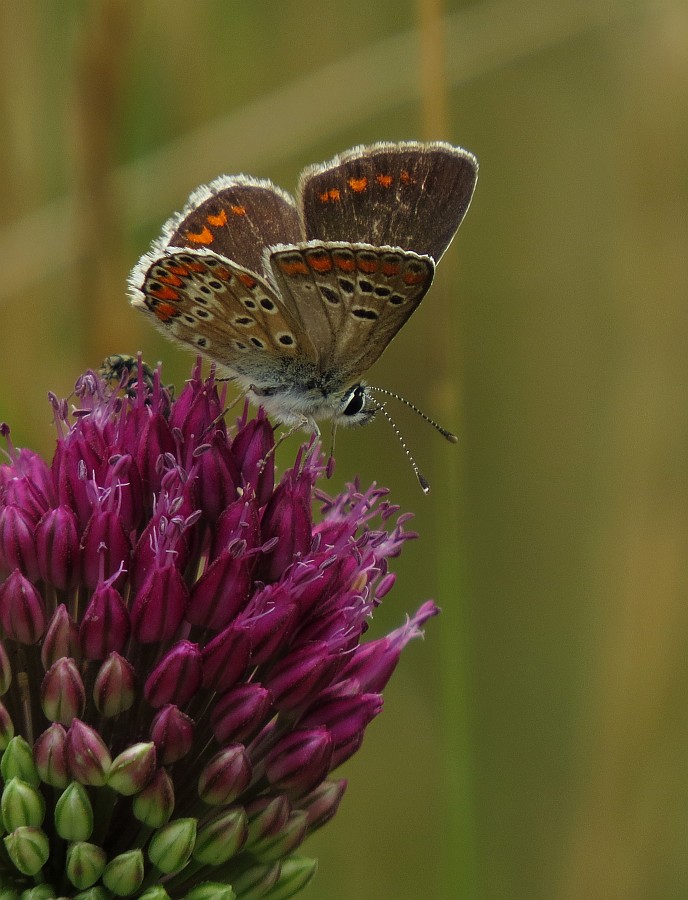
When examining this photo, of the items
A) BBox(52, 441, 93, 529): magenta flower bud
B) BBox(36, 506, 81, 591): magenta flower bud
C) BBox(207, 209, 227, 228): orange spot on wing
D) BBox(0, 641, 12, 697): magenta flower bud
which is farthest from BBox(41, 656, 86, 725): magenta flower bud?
BBox(207, 209, 227, 228): orange spot on wing

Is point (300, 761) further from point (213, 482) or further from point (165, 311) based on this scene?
point (165, 311)

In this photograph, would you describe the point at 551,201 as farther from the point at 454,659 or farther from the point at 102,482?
the point at 102,482

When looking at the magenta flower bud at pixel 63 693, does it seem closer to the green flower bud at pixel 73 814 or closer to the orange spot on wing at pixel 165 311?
the green flower bud at pixel 73 814

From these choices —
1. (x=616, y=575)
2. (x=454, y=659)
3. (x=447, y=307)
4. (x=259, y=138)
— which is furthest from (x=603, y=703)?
(x=259, y=138)

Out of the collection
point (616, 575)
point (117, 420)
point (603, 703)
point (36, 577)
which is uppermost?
point (117, 420)

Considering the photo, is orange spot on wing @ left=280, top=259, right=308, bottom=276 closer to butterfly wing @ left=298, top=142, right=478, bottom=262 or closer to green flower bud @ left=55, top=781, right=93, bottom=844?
butterfly wing @ left=298, top=142, right=478, bottom=262

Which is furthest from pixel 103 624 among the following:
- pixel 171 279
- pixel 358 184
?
pixel 358 184
